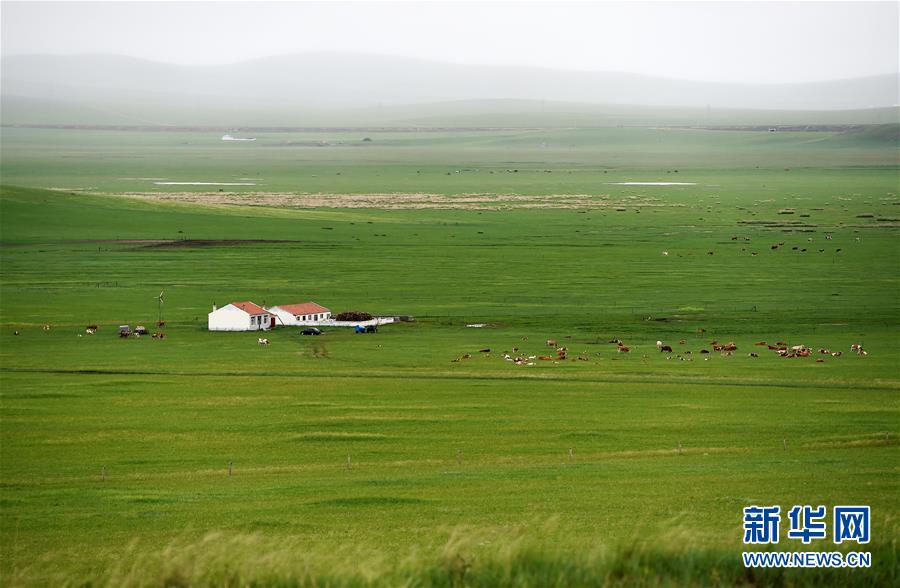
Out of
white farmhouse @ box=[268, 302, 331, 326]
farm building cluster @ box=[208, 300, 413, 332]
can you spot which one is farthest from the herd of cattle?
white farmhouse @ box=[268, 302, 331, 326]

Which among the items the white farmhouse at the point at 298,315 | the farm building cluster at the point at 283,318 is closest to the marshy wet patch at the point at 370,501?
the farm building cluster at the point at 283,318

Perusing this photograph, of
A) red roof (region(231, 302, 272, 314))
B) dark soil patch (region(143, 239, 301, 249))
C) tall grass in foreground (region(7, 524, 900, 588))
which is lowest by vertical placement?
red roof (region(231, 302, 272, 314))

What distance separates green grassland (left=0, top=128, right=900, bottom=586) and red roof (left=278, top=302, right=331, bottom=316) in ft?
9.67

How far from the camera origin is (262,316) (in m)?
54.6

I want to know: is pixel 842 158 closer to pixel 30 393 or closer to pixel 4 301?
pixel 4 301

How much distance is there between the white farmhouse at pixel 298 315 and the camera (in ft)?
180

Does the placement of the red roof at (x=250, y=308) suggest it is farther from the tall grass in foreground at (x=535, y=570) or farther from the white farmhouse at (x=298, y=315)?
the tall grass in foreground at (x=535, y=570)

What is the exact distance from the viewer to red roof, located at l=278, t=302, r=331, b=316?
55.1 meters

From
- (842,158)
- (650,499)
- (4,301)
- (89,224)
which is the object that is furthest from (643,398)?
(842,158)

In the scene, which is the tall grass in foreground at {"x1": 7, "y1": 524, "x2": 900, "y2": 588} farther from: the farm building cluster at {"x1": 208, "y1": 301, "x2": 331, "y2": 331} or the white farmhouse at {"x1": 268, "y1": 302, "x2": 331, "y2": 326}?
the white farmhouse at {"x1": 268, "y1": 302, "x2": 331, "y2": 326}

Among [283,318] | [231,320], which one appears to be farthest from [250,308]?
[283,318]

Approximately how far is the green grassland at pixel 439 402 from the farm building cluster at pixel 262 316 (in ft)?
4.05

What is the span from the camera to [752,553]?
9133 millimetres

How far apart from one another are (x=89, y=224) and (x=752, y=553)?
309 ft
